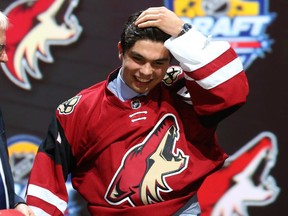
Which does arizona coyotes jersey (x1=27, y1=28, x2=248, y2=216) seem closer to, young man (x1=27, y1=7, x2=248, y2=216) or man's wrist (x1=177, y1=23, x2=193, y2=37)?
young man (x1=27, y1=7, x2=248, y2=216)

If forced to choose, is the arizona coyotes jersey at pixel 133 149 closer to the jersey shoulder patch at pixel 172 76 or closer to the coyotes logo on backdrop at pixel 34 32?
the jersey shoulder patch at pixel 172 76

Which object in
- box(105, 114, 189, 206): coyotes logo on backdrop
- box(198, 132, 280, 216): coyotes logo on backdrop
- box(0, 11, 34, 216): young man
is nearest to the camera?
box(0, 11, 34, 216): young man

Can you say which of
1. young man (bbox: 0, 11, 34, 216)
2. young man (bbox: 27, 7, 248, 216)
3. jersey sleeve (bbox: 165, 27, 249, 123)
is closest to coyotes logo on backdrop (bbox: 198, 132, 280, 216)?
young man (bbox: 27, 7, 248, 216)

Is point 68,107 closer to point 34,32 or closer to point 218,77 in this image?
point 218,77

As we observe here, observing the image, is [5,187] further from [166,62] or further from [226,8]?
[226,8]

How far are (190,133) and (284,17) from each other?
0.88 meters

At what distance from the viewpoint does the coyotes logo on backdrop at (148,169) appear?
1.78 m

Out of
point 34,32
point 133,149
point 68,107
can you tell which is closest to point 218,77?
point 133,149

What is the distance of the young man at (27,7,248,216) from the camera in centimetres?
173

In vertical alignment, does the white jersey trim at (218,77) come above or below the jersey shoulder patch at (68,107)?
above

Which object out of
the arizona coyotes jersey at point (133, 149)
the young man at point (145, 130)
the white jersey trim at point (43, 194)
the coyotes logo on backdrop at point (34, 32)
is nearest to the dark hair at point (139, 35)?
the young man at point (145, 130)

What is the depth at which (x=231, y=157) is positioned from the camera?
2.61 metres

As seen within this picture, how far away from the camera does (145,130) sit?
1.80 m

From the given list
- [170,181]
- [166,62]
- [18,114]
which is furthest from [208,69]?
[18,114]
